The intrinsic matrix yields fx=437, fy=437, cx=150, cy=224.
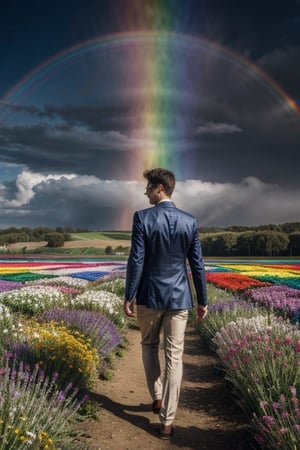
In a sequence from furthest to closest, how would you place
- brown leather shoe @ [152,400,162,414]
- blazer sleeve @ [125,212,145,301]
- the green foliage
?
1. the green foliage
2. brown leather shoe @ [152,400,162,414]
3. blazer sleeve @ [125,212,145,301]

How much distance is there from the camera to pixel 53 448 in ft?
12.6

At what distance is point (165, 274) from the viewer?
488 cm

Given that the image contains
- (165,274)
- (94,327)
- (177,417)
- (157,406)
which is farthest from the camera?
(94,327)

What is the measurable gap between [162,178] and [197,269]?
1.11 metres

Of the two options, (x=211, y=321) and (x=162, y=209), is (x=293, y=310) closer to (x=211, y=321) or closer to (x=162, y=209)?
(x=211, y=321)

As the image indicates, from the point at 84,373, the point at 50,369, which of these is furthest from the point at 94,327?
the point at 50,369

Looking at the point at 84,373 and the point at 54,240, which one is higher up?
the point at 54,240

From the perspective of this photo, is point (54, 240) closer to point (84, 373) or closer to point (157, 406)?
point (84, 373)

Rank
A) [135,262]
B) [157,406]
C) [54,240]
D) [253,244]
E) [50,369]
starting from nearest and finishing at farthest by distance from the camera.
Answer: [135,262], [157,406], [50,369], [253,244], [54,240]

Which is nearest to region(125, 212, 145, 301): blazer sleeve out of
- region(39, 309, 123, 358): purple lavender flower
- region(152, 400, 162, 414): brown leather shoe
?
region(152, 400, 162, 414): brown leather shoe

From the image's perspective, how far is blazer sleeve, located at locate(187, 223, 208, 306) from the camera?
16.3 feet

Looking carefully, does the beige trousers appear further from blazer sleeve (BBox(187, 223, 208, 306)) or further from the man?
blazer sleeve (BBox(187, 223, 208, 306))

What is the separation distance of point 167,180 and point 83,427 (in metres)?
3.02

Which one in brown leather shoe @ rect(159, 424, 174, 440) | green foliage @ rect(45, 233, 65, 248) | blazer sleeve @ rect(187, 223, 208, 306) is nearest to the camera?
brown leather shoe @ rect(159, 424, 174, 440)
